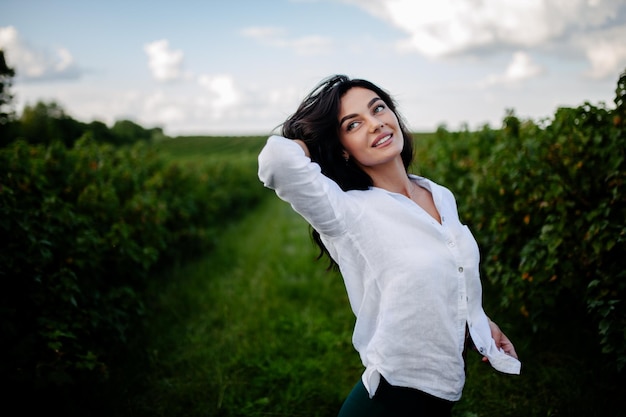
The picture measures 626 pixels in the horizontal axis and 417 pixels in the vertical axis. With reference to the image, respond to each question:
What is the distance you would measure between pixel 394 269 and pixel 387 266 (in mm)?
29

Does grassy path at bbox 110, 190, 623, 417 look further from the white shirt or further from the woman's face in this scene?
the woman's face

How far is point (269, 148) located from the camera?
1547 mm

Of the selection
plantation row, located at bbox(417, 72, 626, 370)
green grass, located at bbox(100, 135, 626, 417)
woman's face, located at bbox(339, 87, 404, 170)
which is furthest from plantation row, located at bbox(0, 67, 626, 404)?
woman's face, located at bbox(339, 87, 404, 170)

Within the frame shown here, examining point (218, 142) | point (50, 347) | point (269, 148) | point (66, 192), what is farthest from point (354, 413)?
point (218, 142)

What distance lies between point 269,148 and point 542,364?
3.06 m

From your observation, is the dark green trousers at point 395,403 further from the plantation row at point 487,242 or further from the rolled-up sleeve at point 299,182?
the plantation row at point 487,242

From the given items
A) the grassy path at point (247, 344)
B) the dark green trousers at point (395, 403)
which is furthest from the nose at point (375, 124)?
the grassy path at point (247, 344)

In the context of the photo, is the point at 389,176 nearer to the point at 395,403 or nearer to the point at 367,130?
the point at 367,130

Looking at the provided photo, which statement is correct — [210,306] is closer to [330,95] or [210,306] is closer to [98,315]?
[98,315]

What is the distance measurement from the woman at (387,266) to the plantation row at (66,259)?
2010 mm

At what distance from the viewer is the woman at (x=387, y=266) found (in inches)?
63.2

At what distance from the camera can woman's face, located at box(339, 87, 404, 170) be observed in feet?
6.06

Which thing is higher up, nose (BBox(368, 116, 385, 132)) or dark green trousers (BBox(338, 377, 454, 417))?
nose (BBox(368, 116, 385, 132))

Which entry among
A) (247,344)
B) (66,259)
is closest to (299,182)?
(66,259)
